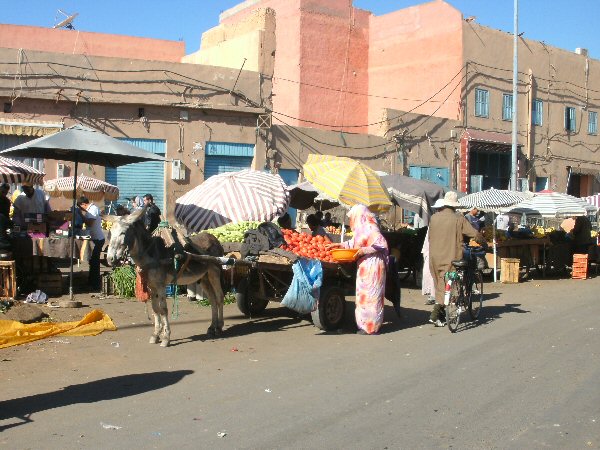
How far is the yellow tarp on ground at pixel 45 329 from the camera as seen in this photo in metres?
7.46

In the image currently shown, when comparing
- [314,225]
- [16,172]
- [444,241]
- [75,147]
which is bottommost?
[444,241]

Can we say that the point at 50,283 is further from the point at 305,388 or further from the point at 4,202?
the point at 305,388

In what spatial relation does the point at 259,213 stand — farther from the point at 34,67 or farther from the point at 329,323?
the point at 34,67

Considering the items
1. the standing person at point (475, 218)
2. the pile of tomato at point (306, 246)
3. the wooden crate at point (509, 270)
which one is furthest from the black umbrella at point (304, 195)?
the pile of tomato at point (306, 246)

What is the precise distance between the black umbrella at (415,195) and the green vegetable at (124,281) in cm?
608

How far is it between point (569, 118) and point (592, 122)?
245 cm

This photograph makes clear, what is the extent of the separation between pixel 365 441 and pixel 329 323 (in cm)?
486

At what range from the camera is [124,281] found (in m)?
13.3

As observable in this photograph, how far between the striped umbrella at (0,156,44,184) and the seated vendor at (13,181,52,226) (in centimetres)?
32

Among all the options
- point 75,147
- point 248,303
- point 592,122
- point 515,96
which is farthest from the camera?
point 592,122

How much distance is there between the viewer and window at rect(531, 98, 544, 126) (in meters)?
35.1

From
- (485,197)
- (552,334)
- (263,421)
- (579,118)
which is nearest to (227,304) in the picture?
(552,334)

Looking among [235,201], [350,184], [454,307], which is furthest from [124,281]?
[454,307]

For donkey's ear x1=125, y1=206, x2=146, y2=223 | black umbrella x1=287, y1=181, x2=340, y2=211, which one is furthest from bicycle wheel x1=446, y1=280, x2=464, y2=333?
black umbrella x1=287, y1=181, x2=340, y2=211
